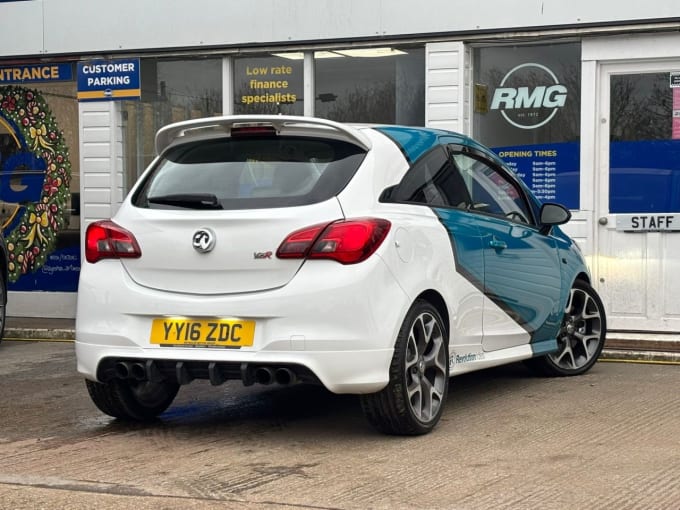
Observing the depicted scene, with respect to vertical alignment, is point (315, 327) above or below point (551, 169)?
below

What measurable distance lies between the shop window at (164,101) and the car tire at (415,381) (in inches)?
257

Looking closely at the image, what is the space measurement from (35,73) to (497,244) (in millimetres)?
7447

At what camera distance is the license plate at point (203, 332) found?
223 inches

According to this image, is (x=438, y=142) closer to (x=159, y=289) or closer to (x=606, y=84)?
(x=159, y=289)

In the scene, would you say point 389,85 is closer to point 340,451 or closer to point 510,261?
point 510,261

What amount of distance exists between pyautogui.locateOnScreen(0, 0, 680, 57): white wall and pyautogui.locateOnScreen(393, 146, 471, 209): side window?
13.8 feet

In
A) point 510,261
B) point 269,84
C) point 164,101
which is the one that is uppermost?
point 269,84

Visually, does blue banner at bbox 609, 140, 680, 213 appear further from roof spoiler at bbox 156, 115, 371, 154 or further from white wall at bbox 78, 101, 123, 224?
white wall at bbox 78, 101, 123, 224

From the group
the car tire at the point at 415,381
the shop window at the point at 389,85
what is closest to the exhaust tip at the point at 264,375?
the car tire at the point at 415,381

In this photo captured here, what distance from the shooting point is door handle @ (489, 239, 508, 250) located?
692 centimetres

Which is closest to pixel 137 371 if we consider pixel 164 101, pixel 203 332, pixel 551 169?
pixel 203 332

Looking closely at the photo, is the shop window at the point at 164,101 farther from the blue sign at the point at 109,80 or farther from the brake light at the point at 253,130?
the brake light at the point at 253,130

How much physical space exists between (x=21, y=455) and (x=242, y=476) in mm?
1254

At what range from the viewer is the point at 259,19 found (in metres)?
11.6
